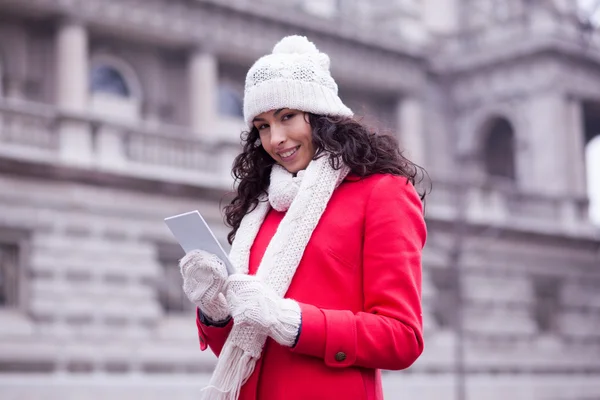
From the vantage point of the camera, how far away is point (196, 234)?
10.5 feet

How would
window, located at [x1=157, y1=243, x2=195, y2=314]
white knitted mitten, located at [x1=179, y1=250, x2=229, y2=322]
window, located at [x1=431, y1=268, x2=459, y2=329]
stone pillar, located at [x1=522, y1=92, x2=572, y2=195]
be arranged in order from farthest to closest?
stone pillar, located at [x1=522, y1=92, x2=572, y2=195] < window, located at [x1=431, y1=268, x2=459, y2=329] < window, located at [x1=157, y1=243, x2=195, y2=314] < white knitted mitten, located at [x1=179, y1=250, x2=229, y2=322]

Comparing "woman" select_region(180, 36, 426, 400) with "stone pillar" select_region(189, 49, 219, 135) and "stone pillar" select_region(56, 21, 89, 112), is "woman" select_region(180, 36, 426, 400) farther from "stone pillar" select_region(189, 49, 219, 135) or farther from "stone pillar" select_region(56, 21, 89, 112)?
"stone pillar" select_region(189, 49, 219, 135)

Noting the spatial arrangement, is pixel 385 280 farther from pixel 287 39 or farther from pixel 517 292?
pixel 517 292

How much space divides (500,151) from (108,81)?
1262cm

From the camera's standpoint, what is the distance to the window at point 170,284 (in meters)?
16.7

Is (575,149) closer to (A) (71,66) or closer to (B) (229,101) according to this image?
(B) (229,101)

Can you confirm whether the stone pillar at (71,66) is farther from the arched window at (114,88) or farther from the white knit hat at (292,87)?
the white knit hat at (292,87)

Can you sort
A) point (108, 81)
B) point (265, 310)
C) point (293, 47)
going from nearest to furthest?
point (265, 310), point (293, 47), point (108, 81)

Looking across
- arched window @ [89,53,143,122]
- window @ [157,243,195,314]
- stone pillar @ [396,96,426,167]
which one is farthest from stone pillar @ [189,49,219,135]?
stone pillar @ [396,96,426,167]

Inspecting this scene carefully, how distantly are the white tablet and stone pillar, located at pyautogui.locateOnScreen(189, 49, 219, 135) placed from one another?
59.2 feet

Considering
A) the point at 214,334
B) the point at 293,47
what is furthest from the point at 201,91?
the point at 214,334

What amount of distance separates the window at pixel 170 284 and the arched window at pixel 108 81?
219 inches

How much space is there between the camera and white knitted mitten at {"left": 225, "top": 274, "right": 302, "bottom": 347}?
3.03 m

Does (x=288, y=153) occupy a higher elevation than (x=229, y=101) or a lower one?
lower
